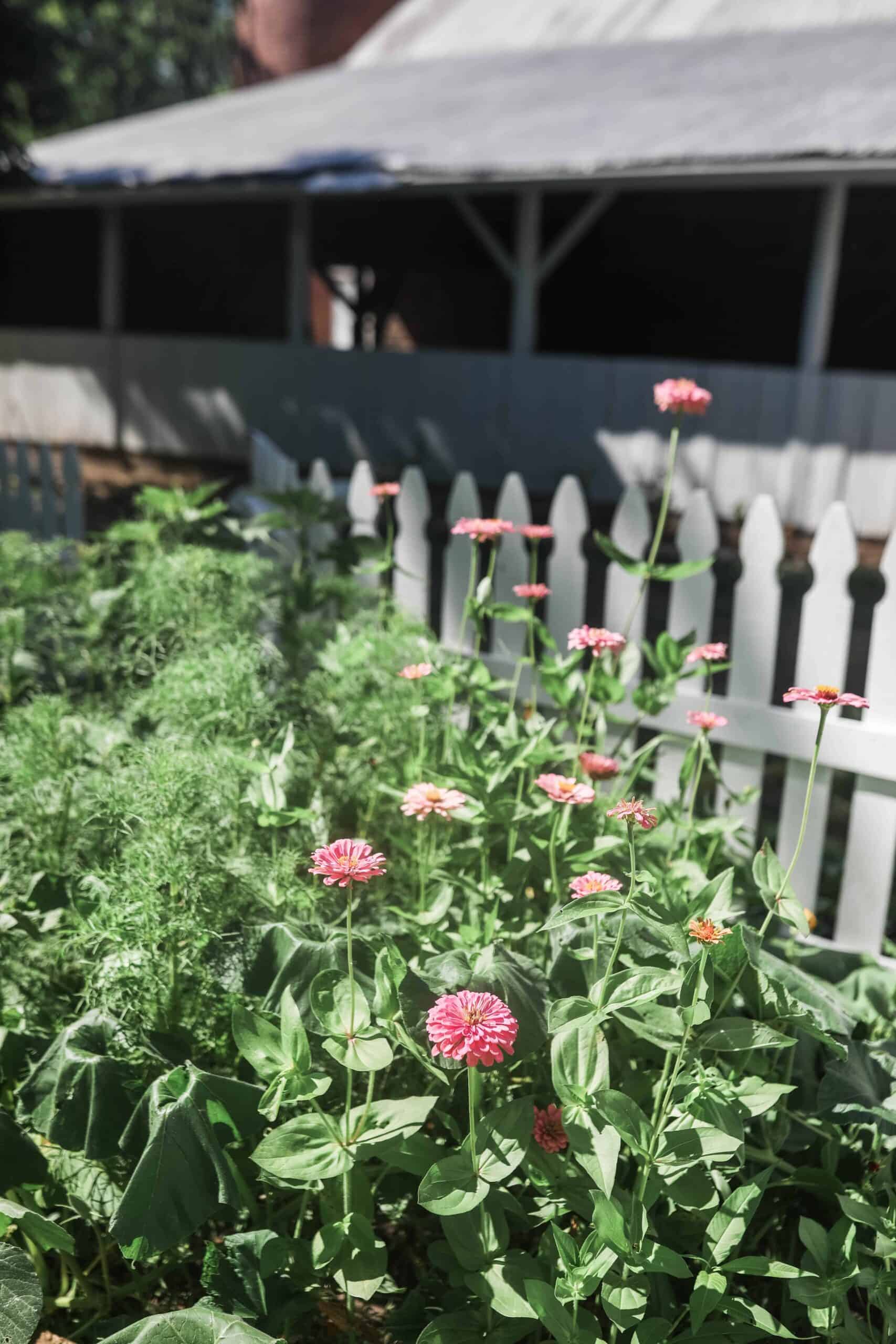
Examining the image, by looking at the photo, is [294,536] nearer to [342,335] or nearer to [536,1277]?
[536,1277]

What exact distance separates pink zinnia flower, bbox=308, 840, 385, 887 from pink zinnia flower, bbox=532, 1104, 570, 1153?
50cm

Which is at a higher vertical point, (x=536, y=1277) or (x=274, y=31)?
(x=274, y=31)

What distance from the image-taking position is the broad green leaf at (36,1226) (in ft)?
4.86

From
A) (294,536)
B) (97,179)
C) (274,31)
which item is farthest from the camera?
(274,31)

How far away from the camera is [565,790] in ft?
5.82

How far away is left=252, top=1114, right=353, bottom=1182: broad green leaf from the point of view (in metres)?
1.46

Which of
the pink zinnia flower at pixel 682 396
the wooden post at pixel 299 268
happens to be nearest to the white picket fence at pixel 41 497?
the wooden post at pixel 299 268

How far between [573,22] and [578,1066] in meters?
14.1

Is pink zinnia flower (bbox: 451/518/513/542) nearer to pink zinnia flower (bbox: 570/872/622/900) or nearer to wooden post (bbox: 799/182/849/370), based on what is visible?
pink zinnia flower (bbox: 570/872/622/900)

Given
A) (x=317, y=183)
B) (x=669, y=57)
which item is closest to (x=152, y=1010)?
(x=317, y=183)

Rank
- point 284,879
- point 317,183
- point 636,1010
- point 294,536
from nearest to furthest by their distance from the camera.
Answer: point 636,1010 → point 284,879 → point 294,536 → point 317,183

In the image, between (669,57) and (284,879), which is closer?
(284,879)

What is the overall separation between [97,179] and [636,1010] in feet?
35.4

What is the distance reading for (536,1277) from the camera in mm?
1537
